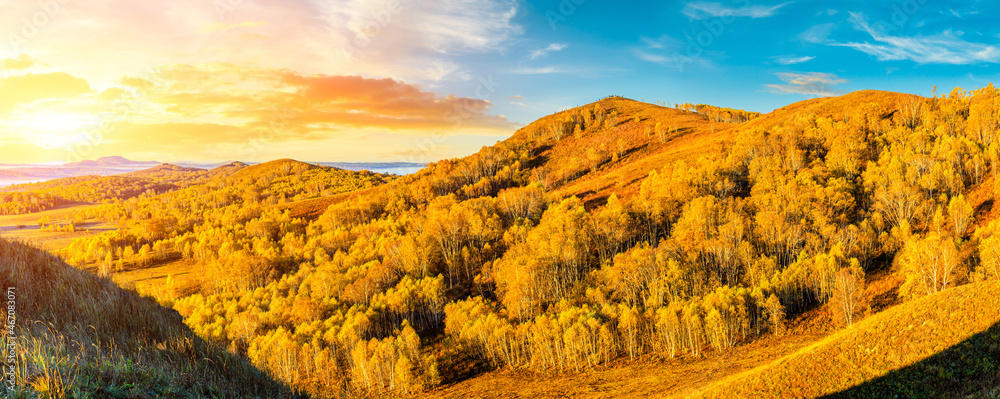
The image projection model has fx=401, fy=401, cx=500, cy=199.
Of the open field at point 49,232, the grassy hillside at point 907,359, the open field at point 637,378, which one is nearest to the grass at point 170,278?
the open field at point 49,232

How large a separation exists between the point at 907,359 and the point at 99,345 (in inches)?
2175

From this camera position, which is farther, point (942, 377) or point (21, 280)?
point (942, 377)

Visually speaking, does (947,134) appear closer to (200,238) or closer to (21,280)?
(21,280)

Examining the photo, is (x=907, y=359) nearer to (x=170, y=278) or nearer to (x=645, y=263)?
(x=645, y=263)

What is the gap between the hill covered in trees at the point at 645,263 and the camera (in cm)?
6762

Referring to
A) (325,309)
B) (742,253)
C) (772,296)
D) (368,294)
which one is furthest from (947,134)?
(325,309)

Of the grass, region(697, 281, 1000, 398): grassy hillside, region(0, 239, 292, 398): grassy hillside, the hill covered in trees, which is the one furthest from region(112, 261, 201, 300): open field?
region(697, 281, 1000, 398): grassy hillside

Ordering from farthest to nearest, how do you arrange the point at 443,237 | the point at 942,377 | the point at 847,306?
the point at 443,237 < the point at 847,306 < the point at 942,377

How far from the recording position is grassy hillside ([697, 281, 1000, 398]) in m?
32.9

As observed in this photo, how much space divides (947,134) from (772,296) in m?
102

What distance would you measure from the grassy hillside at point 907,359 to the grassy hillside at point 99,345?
4595cm

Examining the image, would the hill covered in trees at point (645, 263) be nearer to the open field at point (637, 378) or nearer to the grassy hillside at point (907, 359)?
the grassy hillside at point (907, 359)

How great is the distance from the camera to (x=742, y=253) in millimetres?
79625

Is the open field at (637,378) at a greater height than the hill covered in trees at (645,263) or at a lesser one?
lesser
